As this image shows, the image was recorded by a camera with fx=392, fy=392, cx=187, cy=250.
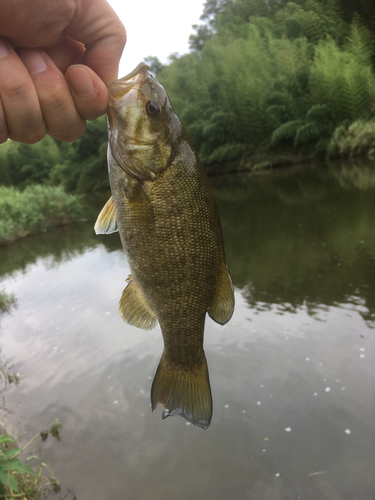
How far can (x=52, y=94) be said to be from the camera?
1.36 meters

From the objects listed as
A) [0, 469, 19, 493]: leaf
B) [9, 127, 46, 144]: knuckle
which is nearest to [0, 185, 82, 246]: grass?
[0, 469, 19, 493]: leaf

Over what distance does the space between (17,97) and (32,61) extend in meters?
0.15

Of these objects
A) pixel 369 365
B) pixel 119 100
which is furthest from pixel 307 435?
pixel 119 100

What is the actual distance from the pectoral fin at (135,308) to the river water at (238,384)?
3.46 meters

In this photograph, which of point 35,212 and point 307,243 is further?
point 35,212

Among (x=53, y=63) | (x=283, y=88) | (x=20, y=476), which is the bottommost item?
(x=20, y=476)

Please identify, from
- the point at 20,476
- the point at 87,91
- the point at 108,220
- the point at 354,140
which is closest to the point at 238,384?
the point at 20,476

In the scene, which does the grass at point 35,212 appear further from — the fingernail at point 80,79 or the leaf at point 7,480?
the fingernail at point 80,79

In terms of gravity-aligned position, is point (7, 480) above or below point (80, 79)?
below

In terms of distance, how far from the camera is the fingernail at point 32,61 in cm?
133

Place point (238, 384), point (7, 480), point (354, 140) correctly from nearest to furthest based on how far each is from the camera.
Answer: point (7, 480)
point (238, 384)
point (354, 140)

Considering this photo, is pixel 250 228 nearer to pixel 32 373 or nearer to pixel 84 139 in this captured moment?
pixel 32 373

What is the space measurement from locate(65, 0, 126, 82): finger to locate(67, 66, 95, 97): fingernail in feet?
0.54

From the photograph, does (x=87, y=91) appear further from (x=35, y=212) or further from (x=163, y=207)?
(x=35, y=212)
